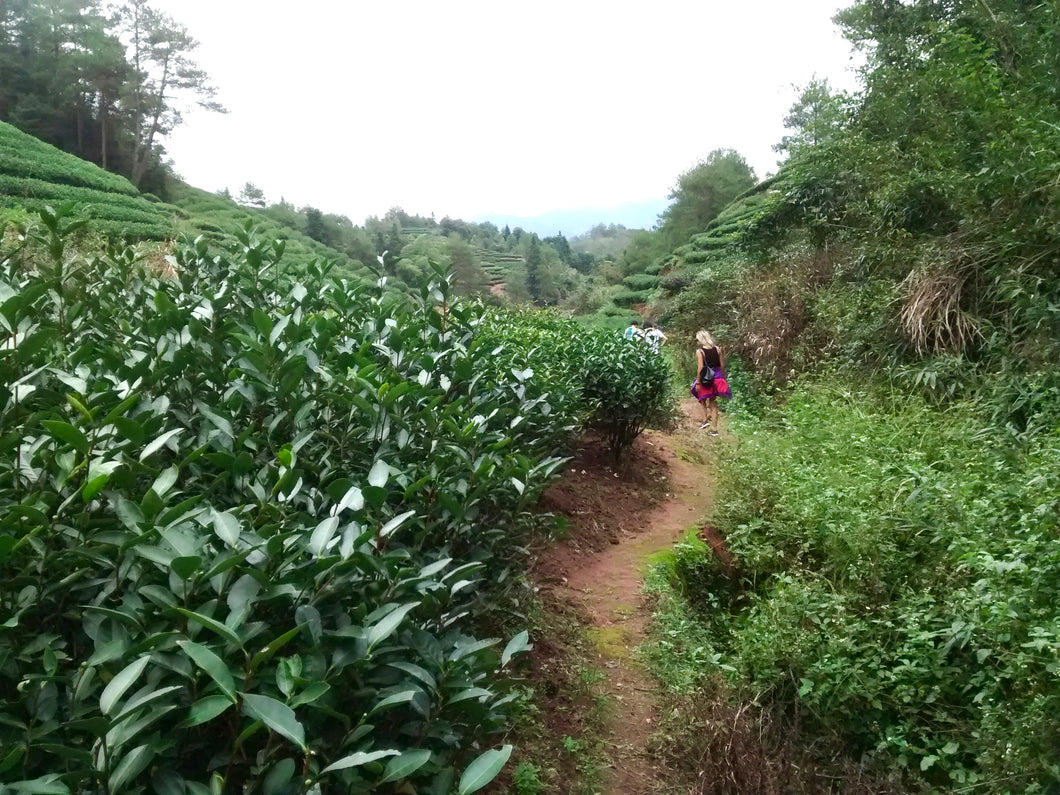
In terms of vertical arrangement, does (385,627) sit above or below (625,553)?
above

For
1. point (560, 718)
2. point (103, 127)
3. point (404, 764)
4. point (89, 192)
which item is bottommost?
point (560, 718)

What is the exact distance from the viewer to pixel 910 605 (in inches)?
118

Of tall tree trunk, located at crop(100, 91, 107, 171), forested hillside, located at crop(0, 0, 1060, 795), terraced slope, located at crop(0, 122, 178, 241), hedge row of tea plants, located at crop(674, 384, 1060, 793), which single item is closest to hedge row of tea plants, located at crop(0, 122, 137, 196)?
terraced slope, located at crop(0, 122, 178, 241)

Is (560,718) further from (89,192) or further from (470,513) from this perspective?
(89,192)

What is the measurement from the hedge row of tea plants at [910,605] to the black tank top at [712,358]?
134 inches

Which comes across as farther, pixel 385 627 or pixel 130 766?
pixel 385 627

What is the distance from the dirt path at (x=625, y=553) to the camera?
2.93m

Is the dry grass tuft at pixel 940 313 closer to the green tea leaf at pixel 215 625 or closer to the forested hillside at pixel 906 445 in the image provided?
the forested hillside at pixel 906 445

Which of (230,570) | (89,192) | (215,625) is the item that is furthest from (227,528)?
(89,192)

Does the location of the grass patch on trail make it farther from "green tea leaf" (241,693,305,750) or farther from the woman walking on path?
the woman walking on path

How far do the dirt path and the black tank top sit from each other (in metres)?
1.03

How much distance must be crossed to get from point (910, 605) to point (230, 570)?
2937 millimetres

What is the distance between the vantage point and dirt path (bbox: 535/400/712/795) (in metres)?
2.93

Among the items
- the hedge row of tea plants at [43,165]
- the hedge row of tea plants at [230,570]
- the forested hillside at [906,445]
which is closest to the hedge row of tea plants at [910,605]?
the forested hillside at [906,445]
